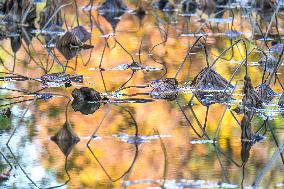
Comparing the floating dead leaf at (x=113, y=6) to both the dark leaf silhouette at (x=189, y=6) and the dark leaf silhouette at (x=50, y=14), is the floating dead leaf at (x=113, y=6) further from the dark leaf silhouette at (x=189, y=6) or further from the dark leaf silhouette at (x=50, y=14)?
the dark leaf silhouette at (x=50, y=14)

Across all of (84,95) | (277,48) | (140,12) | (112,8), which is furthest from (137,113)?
(112,8)

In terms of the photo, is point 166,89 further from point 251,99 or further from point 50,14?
point 50,14

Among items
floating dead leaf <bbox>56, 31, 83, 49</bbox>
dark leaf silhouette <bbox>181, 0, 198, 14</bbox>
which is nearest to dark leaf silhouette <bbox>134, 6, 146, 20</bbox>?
dark leaf silhouette <bbox>181, 0, 198, 14</bbox>

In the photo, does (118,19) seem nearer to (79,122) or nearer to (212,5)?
(212,5)

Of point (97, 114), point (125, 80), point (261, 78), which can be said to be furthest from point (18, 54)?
point (97, 114)

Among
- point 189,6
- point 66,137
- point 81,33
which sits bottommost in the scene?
point 189,6

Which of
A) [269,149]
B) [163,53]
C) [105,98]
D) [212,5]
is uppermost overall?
[269,149]

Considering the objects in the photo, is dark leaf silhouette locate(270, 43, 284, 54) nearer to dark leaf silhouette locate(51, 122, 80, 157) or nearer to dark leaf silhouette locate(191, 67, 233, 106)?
dark leaf silhouette locate(191, 67, 233, 106)
